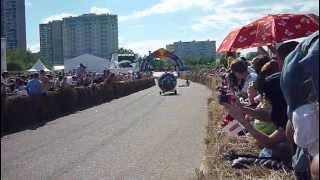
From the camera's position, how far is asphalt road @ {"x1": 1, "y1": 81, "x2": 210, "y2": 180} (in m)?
10.2

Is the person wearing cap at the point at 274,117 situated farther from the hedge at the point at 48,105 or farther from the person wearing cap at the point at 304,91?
the hedge at the point at 48,105

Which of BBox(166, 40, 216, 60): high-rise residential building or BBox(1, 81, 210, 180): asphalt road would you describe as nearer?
BBox(1, 81, 210, 180): asphalt road

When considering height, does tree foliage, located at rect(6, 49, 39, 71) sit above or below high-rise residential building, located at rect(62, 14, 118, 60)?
below

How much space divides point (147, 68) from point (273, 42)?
81389 millimetres

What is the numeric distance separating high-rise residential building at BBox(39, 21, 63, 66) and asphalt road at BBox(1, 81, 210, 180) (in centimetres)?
7435

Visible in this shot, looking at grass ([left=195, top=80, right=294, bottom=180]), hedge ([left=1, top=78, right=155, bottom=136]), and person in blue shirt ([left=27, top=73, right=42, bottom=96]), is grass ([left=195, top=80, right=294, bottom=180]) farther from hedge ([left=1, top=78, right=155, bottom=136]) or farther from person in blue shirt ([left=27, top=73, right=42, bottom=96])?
person in blue shirt ([left=27, top=73, right=42, bottom=96])

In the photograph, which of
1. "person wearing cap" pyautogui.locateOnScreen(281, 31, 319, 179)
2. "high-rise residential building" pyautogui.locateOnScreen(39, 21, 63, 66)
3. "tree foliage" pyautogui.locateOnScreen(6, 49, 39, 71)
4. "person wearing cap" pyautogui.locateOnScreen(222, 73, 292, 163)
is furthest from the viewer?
"tree foliage" pyautogui.locateOnScreen(6, 49, 39, 71)

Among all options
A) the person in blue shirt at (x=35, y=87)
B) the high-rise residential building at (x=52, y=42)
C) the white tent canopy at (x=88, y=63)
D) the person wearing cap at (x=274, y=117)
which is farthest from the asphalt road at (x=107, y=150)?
the high-rise residential building at (x=52, y=42)

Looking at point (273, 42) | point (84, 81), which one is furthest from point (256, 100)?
point (84, 81)

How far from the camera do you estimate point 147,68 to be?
90.9 metres

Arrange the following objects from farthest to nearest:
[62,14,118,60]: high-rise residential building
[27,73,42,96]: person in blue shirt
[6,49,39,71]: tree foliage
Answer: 1. [62,14,118,60]: high-rise residential building
2. [6,49,39,71]: tree foliage
3. [27,73,42,96]: person in blue shirt

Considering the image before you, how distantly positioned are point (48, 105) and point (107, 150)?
33.1ft

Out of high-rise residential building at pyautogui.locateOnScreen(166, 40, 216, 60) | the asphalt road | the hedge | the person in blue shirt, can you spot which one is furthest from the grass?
high-rise residential building at pyautogui.locateOnScreen(166, 40, 216, 60)

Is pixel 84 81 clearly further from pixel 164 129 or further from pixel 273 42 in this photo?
pixel 273 42
